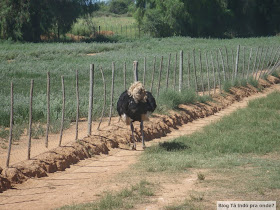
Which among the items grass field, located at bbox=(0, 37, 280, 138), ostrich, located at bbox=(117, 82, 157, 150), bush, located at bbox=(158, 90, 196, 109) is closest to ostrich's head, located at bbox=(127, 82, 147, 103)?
ostrich, located at bbox=(117, 82, 157, 150)

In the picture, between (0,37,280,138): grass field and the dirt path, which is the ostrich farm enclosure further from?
(0,37,280,138): grass field

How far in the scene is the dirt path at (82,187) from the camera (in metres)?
7.66

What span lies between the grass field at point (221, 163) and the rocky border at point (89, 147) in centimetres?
108

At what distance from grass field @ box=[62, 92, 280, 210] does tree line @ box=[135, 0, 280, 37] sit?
37.3 m

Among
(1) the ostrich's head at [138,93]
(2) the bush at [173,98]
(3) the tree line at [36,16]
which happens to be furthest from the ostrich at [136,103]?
(3) the tree line at [36,16]

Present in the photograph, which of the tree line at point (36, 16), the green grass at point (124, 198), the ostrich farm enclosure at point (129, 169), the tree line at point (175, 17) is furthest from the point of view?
the tree line at point (175, 17)

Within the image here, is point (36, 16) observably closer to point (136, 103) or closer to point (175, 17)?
point (175, 17)

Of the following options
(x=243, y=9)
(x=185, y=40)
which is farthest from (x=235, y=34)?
(x=185, y=40)

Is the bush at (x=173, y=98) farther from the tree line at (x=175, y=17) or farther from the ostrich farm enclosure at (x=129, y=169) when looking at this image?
the tree line at (x=175, y=17)

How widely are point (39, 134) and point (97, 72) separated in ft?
40.5

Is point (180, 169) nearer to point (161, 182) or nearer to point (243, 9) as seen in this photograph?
point (161, 182)

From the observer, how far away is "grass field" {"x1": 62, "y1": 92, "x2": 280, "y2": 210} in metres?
7.46

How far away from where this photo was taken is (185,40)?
4319 cm

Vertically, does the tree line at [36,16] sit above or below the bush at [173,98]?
above
